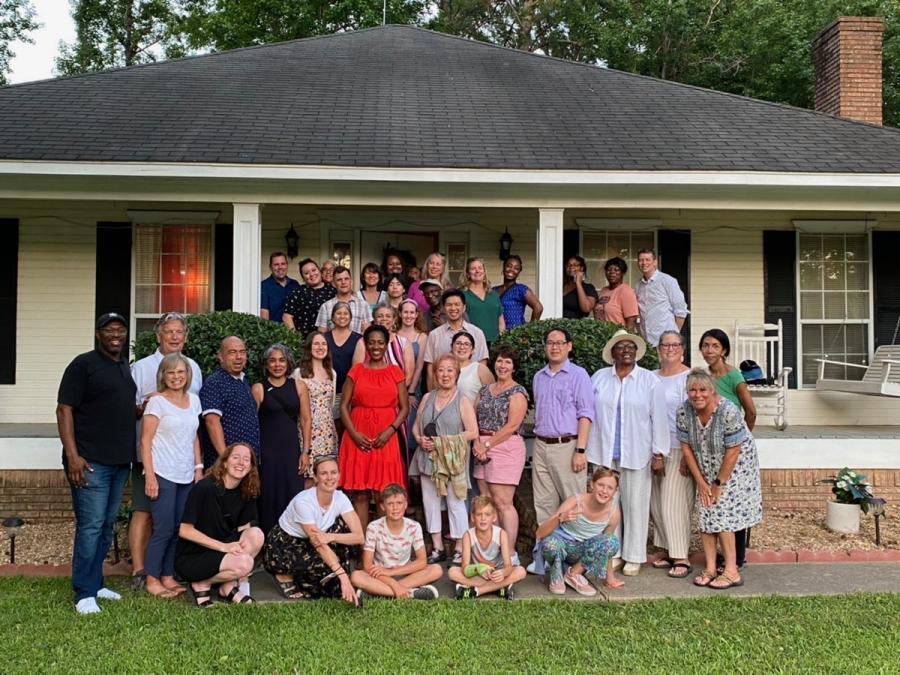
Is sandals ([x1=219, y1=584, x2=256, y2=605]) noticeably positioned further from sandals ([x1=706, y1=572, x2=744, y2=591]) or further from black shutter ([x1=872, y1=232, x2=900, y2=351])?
black shutter ([x1=872, y1=232, x2=900, y2=351])

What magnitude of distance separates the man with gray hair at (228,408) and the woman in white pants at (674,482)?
2603mm

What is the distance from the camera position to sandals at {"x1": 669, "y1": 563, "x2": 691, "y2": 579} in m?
4.95

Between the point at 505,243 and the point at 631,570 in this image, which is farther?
the point at 505,243

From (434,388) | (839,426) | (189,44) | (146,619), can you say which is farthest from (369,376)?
(189,44)

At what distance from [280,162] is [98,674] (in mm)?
5076

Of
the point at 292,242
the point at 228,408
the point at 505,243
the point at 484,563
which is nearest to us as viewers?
the point at 484,563

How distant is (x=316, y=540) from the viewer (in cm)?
438

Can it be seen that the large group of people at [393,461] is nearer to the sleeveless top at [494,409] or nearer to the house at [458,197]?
the sleeveless top at [494,409]

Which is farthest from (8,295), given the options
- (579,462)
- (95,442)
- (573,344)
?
(579,462)

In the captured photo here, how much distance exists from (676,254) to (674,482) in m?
4.69

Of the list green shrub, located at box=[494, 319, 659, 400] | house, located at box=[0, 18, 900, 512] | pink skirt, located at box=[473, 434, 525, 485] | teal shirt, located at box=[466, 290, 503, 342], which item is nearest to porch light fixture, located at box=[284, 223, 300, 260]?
house, located at box=[0, 18, 900, 512]

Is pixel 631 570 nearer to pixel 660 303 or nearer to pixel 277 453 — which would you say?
pixel 277 453

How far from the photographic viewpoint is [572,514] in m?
4.64

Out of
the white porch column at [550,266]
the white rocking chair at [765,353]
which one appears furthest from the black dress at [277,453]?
the white rocking chair at [765,353]
